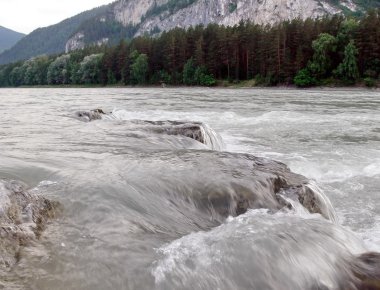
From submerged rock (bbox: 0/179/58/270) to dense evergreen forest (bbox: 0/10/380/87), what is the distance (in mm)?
65685

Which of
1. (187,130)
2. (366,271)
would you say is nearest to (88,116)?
(187,130)

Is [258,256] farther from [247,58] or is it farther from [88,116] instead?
[247,58]

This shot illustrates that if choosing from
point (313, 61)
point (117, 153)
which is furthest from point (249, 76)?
point (117, 153)

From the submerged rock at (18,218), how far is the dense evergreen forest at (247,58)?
65.7 metres

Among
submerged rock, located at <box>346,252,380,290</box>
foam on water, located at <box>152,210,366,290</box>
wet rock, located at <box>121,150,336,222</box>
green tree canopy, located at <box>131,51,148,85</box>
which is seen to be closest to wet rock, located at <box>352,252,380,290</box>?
submerged rock, located at <box>346,252,380,290</box>

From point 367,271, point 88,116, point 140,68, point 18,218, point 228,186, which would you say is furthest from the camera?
point 140,68

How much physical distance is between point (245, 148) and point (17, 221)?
1145 cm

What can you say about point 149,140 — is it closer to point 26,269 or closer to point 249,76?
point 26,269

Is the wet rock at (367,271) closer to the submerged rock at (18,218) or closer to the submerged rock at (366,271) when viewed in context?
the submerged rock at (366,271)

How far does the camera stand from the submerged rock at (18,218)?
4.64 m

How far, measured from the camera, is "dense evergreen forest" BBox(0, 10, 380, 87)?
68.4 m

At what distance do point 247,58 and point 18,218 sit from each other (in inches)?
3199

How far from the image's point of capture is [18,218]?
5.38 metres

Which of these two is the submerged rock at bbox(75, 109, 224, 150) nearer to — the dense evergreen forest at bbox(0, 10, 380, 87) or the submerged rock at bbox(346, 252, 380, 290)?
the submerged rock at bbox(346, 252, 380, 290)
